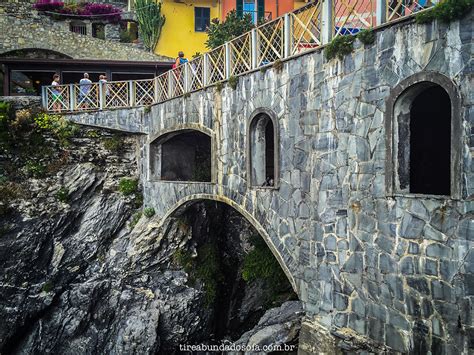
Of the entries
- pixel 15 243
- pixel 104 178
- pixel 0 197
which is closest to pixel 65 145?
pixel 104 178

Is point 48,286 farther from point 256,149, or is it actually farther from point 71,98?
point 256,149

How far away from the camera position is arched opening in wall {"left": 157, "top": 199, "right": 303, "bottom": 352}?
1387cm

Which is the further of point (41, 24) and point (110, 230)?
point (41, 24)

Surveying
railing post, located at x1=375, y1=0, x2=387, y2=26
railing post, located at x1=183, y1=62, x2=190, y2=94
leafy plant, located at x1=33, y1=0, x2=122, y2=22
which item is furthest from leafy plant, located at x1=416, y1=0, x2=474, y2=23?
leafy plant, located at x1=33, y1=0, x2=122, y2=22

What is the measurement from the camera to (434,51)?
573cm

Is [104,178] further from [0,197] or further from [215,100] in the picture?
[215,100]

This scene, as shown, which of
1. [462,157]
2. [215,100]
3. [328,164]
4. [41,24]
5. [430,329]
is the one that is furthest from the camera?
[41,24]

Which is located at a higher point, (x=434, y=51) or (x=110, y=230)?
(x=434, y=51)

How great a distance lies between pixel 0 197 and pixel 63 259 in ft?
9.71

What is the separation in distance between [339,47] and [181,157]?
9.30 metres

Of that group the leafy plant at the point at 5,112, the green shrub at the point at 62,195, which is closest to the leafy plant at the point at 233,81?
the green shrub at the point at 62,195

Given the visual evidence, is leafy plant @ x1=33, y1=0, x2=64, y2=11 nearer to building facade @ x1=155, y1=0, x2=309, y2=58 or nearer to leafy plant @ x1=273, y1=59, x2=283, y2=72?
building facade @ x1=155, y1=0, x2=309, y2=58

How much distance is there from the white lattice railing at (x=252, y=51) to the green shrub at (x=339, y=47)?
0.18m

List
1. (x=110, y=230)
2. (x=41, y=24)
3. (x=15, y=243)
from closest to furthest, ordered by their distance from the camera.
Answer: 1. (x=15, y=243)
2. (x=110, y=230)
3. (x=41, y=24)
